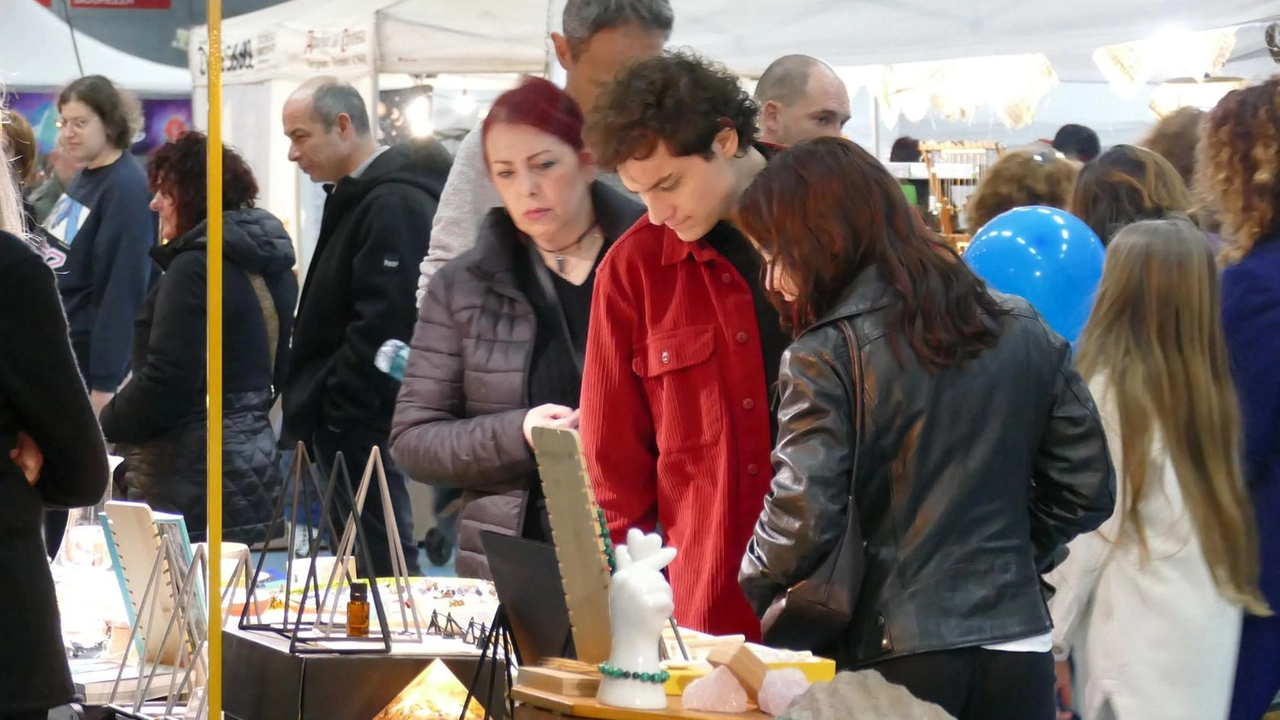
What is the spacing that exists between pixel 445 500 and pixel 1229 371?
132 centimetres

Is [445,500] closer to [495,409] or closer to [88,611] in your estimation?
[495,409]

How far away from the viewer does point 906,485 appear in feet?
5.45

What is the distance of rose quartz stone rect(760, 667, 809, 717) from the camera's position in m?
1.21

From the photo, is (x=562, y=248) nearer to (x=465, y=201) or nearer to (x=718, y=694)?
(x=465, y=201)

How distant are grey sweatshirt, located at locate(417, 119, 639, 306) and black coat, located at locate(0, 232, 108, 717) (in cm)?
84

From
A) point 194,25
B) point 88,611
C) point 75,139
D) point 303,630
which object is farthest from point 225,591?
point 75,139

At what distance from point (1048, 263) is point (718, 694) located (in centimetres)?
195

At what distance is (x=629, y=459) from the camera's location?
2074 millimetres

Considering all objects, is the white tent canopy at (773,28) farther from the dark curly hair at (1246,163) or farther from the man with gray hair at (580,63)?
the dark curly hair at (1246,163)

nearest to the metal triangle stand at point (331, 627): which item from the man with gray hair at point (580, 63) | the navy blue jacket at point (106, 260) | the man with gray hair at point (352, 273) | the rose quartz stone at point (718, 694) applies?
the rose quartz stone at point (718, 694)

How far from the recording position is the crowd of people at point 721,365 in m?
1.66

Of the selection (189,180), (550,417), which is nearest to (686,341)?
(550,417)

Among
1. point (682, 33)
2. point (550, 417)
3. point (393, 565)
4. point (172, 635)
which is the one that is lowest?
point (172, 635)

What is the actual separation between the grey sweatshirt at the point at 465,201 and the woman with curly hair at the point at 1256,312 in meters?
1.03
